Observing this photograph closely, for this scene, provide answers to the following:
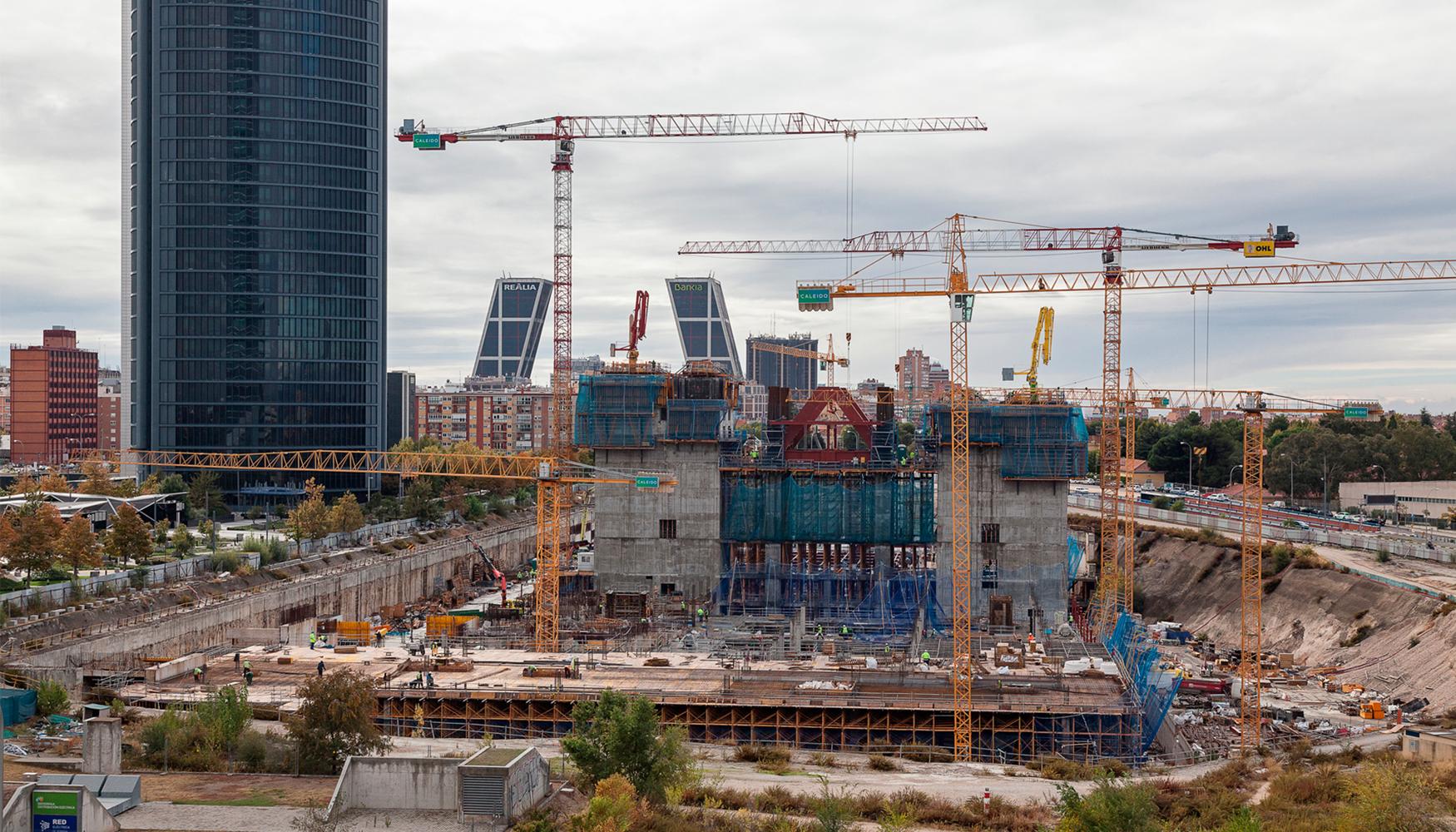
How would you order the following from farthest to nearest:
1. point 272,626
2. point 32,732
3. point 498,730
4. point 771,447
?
1. point 771,447
2. point 272,626
3. point 498,730
4. point 32,732

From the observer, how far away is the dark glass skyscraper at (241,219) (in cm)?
10938

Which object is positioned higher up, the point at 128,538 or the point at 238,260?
the point at 238,260

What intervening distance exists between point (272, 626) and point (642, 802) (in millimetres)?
41970

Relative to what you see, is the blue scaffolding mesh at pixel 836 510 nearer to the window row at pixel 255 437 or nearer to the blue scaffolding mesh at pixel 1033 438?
the blue scaffolding mesh at pixel 1033 438

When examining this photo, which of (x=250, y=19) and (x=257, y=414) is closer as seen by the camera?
(x=250, y=19)

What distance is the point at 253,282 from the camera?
360 feet

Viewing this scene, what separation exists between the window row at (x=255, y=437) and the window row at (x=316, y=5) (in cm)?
3881

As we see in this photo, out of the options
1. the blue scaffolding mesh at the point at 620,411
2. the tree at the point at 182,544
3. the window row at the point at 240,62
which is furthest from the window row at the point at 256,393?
the blue scaffolding mesh at the point at 620,411

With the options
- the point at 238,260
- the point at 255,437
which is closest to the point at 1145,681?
the point at 255,437

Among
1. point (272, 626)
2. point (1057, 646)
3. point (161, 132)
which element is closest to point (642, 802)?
point (1057, 646)

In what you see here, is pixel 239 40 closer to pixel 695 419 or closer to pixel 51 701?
pixel 695 419

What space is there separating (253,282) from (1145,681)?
90.0 metres

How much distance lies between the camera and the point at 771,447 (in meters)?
74.9

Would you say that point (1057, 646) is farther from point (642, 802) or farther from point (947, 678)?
point (642, 802)
